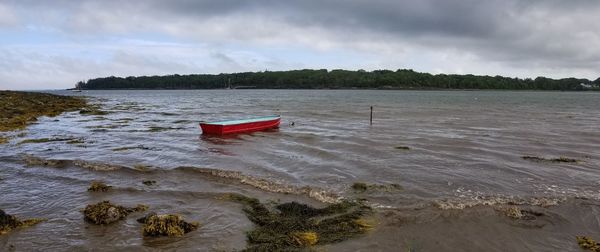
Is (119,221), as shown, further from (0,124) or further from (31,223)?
(0,124)

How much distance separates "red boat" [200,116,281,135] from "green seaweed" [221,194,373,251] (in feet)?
44.9

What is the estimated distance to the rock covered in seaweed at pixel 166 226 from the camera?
25.5ft

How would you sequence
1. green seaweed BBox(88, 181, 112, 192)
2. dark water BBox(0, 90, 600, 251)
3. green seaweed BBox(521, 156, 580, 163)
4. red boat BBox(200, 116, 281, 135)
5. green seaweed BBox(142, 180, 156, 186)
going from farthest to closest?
red boat BBox(200, 116, 281, 135) → green seaweed BBox(521, 156, 580, 163) → green seaweed BBox(142, 180, 156, 186) → green seaweed BBox(88, 181, 112, 192) → dark water BBox(0, 90, 600, 251)

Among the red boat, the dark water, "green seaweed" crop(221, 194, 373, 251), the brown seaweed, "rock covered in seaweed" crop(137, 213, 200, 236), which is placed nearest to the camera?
"green seaweed" crop(221, 194, 373, 251)

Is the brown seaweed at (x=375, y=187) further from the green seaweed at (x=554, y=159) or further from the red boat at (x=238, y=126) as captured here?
the red boat at (x=238, y=126)

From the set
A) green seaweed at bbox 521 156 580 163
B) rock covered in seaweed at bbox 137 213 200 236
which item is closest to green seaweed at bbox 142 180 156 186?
rock covered in seaweed at bbox 137 213 200 236

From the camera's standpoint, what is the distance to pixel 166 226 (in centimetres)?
785

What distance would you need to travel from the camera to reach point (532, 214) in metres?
9.41

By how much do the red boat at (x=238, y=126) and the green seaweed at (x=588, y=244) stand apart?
1854 cm

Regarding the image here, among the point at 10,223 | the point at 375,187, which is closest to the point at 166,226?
the point at 10,223

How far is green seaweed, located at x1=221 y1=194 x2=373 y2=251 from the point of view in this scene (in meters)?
7.47

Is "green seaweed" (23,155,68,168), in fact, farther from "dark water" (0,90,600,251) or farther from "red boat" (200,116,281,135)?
"red boat" (200,116,281,135)

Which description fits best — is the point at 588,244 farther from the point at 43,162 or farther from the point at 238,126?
the point at 238,126

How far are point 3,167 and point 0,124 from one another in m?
14.4
